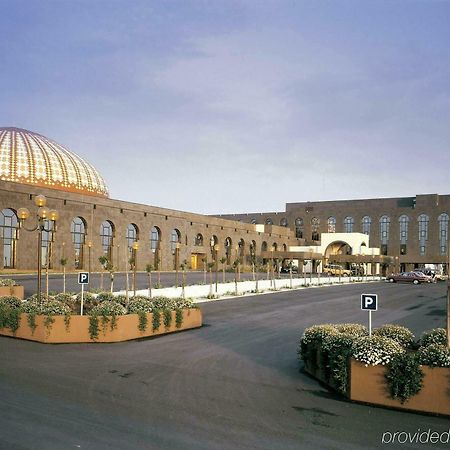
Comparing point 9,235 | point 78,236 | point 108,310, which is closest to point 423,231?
point 78,236

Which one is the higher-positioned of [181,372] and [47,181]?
[47,181]

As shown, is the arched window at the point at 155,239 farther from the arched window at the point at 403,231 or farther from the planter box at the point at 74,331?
the arched window at the point at 403,231

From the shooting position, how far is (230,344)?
15.6 metres

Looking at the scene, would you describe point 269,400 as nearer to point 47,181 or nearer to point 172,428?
point 172,428

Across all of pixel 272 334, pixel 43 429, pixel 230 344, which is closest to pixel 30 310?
pixel 230 344

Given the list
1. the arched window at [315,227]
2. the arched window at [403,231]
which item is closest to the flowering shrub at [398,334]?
the arched window at [403,231]

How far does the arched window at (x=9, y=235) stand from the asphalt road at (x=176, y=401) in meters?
33.4

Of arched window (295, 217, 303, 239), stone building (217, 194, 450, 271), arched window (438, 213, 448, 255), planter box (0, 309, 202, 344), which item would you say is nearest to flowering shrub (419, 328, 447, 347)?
planter box (0, 309, 202, 344)

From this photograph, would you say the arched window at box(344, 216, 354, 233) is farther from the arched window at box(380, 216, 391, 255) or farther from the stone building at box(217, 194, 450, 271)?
the arched window at box(380, 216, 391, 255)

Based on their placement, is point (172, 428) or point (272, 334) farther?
point (272, 334)

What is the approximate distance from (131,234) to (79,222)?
800 centimetres

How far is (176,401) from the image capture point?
9.13 m

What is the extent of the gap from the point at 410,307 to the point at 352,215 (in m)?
86.4

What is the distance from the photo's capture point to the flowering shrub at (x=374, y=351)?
9.25 m
